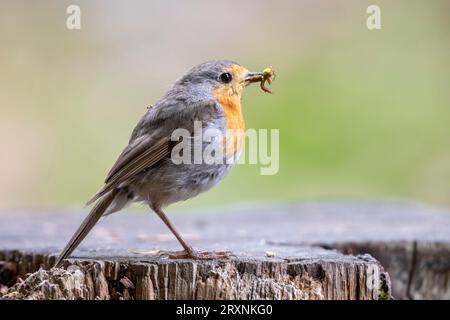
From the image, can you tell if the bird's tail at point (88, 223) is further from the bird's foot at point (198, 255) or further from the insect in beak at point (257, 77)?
the insect in beak at point (257, 77)

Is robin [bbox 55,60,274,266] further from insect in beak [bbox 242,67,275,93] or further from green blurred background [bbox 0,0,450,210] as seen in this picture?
green blurred background [bbox 0,0,450,210]

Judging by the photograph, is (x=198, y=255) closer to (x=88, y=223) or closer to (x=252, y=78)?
(x=88, y=223)

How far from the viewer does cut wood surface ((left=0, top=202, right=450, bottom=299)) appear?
346cm

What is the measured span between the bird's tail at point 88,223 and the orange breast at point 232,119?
25.1 inches

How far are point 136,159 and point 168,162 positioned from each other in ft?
0.54

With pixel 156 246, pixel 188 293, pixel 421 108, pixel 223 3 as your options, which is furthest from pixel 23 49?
pixel 188 293

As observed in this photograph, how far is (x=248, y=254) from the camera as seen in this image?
153 inches

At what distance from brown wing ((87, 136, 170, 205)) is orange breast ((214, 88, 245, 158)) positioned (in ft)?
1.11

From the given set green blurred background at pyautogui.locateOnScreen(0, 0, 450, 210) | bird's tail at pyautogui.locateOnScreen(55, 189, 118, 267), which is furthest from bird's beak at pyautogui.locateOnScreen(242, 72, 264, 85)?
green blurred background at pyautogui.locateOnScreen(0, 0, 450, 210)

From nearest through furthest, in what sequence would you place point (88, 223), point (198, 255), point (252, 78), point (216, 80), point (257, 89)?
point (198, 255) → point (88, 223) → point (216, 80) → point (252, 78) → point (257, 89)

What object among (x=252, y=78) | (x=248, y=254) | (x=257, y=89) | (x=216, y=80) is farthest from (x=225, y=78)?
(x=257, y=89)

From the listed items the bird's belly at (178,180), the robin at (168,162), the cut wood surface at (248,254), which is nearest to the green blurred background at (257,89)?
the cut wood surface at (248,254)

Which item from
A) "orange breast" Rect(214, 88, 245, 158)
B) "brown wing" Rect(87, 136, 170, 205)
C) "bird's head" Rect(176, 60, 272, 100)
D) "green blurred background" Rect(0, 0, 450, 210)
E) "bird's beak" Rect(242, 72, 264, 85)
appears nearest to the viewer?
"brown wing" Rect(87, 136, 170, 205)

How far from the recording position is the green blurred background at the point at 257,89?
9.12 metres
